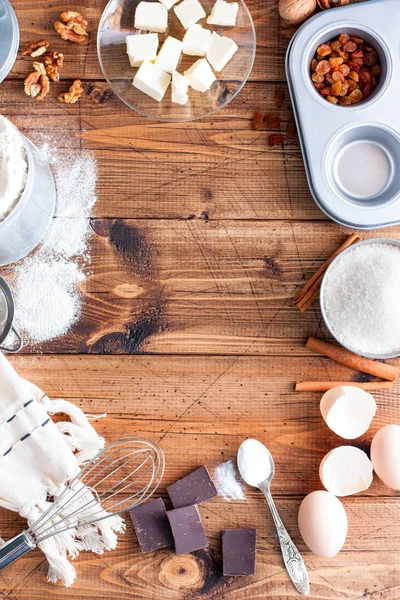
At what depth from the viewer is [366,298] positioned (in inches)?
38.6

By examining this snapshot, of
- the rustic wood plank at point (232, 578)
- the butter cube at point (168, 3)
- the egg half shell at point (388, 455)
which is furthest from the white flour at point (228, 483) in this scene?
the butter cube at point (168, 3)

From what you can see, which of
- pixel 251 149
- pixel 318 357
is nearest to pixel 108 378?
pixel 318 357

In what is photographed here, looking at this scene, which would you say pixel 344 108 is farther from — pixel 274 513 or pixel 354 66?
pixel 274 513

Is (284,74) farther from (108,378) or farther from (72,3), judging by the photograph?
(108,378)

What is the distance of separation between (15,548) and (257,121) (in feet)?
2.80

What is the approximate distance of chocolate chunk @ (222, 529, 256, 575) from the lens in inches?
39.9

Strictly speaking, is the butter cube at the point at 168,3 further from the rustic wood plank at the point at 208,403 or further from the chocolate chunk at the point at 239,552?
the chocolate chunk at the point at 239,552

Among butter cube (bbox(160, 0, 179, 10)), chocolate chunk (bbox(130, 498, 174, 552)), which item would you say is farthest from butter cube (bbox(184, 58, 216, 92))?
chocolate chunk (bbox(130, 498, 174, 552))

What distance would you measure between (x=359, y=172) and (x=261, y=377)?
0.42 m

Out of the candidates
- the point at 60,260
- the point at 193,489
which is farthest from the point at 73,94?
the point at 193,489

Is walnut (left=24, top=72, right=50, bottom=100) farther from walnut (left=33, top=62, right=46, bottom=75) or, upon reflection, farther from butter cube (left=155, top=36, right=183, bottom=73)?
butter cube (left=155, top=36, right=183, bottom=73)

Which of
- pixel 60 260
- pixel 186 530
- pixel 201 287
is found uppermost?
pixel 60 260

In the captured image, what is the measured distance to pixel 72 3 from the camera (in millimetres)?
1095

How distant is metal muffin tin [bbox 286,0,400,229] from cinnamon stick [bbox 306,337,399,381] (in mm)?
222
